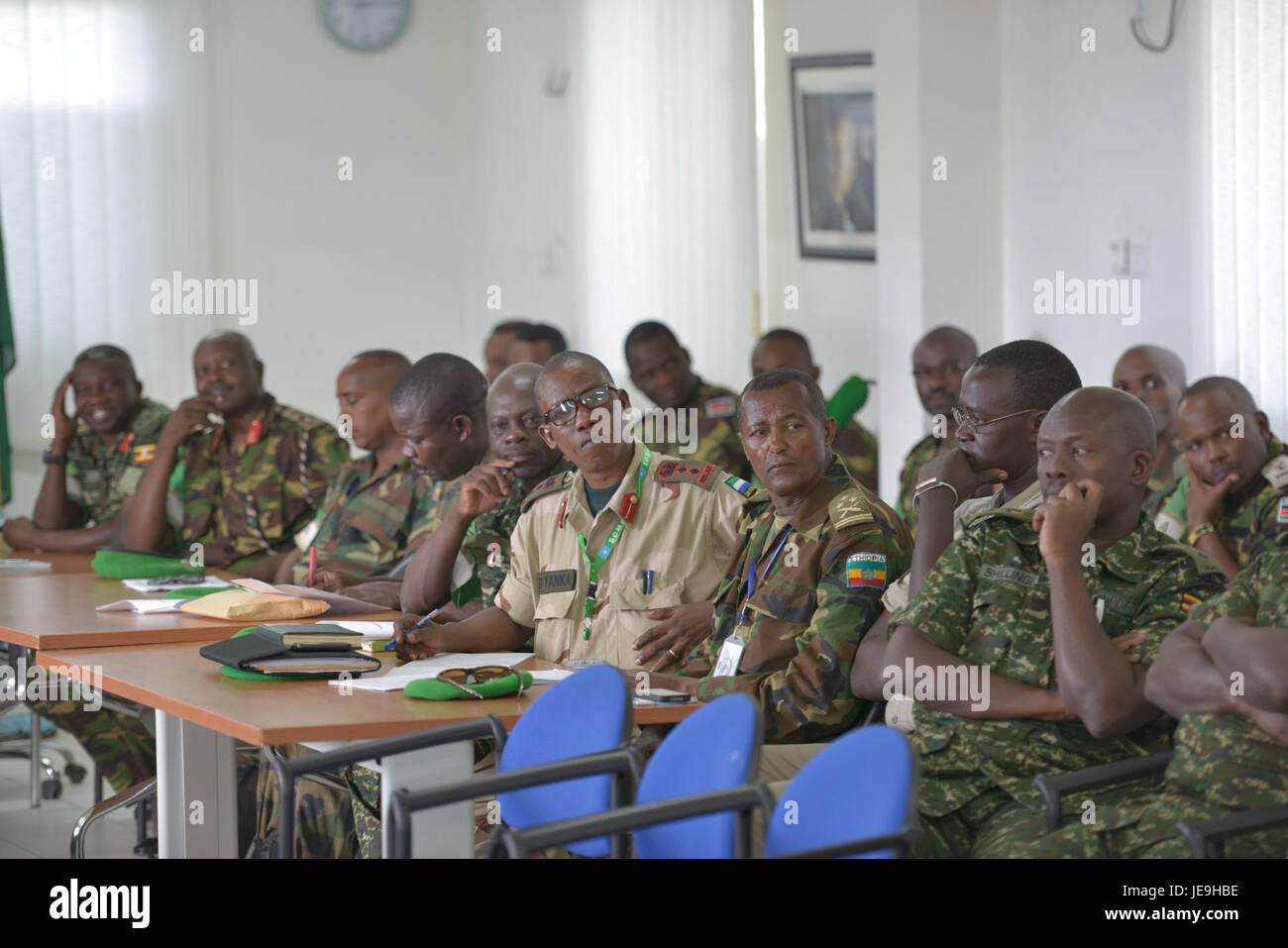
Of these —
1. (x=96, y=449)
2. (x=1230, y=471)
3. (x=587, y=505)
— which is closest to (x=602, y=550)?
(x=587, y=505)

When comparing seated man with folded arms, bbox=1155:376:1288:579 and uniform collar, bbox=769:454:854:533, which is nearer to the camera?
uniform collar, bbox=769:454:854:533

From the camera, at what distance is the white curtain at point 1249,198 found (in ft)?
16.2

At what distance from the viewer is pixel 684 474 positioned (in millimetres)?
3662

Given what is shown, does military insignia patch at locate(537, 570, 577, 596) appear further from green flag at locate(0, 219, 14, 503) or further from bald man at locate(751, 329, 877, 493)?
green flag at locate(0, 219, 14, 503)

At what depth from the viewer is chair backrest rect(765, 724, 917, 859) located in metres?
1.90

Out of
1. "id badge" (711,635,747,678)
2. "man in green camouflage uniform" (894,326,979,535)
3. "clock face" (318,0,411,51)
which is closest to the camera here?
"id badge" (711,635,747,678)

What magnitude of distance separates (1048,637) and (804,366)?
3.66m

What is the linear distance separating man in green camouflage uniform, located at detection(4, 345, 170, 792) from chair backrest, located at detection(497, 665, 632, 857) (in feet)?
11.9

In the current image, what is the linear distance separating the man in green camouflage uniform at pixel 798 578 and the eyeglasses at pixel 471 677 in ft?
1.08

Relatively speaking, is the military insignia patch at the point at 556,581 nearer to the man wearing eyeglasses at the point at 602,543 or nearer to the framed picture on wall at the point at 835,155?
the man wearing eyeglasses at the point at 602,543

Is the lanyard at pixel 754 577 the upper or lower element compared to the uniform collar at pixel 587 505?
lower

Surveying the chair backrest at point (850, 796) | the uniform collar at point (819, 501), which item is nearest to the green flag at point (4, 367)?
the uniform collar at point (819, 501)

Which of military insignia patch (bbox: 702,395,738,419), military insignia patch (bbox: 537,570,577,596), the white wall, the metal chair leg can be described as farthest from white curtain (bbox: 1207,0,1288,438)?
the white wall

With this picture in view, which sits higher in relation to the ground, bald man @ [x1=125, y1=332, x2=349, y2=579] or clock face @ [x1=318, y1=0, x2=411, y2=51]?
clock face @ [x1=318, y1=0, x2=411, y2=51]
